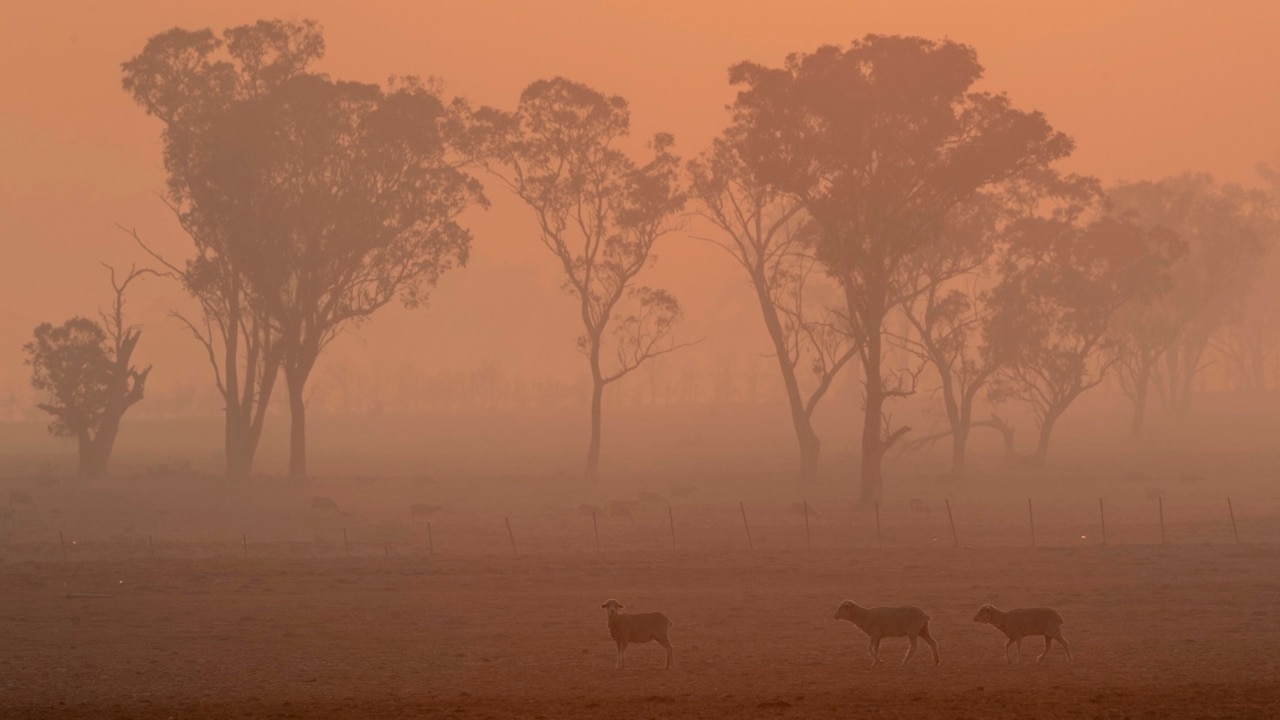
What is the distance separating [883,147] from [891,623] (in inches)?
1318

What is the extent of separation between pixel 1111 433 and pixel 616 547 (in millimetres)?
64356

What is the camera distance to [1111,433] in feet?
303

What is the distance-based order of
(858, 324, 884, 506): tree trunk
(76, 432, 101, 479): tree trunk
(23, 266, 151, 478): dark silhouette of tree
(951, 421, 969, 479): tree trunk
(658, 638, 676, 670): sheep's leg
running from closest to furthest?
(658, 638, 676, 670): sheep's leg → (858, 324, 884, 506): tree trunk → (951, 421, 969, 479): tree trunk → (76, 432, 101, 479): tree trunk → (23, 266, 151, 478): dark silhouette of tree

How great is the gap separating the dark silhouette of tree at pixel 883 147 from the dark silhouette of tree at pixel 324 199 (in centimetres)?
1886

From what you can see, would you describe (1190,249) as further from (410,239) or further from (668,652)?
(668,652)

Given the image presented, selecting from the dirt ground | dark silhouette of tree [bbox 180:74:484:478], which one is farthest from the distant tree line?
the dirt ground

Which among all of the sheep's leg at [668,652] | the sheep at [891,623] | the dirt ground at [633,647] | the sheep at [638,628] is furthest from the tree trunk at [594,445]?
the sheep at [891,623]

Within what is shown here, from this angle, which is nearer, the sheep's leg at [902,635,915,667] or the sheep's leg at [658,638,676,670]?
the sheep's leg at [902,635,915,667]

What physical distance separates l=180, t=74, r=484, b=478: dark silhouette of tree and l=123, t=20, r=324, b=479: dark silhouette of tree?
689mm

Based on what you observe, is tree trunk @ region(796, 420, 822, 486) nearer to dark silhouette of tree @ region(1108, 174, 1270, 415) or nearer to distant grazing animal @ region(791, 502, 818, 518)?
distant grazing animal @ region(791, 502, 818, 518)

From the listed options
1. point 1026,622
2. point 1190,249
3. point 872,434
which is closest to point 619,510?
point 872,434

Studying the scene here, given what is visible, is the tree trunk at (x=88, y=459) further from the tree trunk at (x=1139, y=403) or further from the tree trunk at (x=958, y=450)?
the tree trunk at (x=1139, y=403)

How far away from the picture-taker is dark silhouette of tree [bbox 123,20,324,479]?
60.8 meters

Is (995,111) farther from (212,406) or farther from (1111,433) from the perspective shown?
(212,406)
